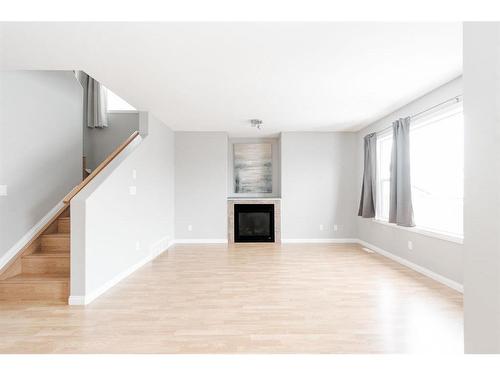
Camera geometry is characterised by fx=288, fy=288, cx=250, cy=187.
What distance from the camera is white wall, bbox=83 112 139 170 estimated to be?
5.86 meters

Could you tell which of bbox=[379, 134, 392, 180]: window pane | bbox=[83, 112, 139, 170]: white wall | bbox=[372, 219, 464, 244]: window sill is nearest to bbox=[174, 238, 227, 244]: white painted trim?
bbox=[83, 112, 139, 170]: white wall

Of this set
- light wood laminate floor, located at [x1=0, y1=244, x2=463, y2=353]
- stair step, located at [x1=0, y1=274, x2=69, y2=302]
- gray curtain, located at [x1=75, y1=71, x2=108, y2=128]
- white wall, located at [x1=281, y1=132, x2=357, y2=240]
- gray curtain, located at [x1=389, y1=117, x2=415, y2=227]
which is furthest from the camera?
white wall, located at [x1=281, y1=132, x2=357, y2=240]

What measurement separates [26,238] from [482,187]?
421cm

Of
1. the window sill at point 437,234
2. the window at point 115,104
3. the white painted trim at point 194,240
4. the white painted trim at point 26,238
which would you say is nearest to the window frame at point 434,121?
the window sill at point 437,234

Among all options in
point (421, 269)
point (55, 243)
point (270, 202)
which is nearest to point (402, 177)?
point (421, 269)

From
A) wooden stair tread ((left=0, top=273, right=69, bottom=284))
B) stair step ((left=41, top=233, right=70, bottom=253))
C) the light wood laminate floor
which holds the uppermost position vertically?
stair step ((left=41, top=233, right=70, bottom=253))

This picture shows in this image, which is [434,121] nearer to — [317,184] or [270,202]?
[317,184]

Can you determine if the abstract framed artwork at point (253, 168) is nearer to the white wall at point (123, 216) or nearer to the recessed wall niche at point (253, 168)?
the recessed wall niche at point (253, 168)

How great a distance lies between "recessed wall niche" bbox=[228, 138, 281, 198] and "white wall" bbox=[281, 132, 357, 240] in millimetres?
552

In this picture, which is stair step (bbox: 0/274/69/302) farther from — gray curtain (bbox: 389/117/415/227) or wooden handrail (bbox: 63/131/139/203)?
gray curtain (bbox: 389/117/415/227)

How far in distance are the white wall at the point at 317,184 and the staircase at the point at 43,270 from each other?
4186 mm

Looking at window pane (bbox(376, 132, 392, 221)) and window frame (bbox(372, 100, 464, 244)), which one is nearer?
window frame (bbox(372, 100, 464, 244))

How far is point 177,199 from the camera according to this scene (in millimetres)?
6320
